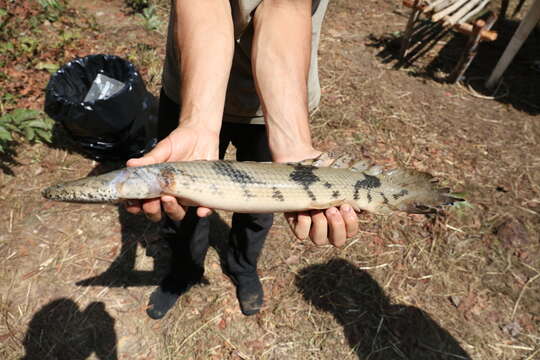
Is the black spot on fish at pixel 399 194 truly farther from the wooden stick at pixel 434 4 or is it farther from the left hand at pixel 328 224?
the wooden stick at pixel 434 4

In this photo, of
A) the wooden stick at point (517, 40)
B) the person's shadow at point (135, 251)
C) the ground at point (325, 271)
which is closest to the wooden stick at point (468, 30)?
the wooden stick at point (517, 40)

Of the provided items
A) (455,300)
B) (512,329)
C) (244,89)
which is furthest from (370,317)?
(244,89)

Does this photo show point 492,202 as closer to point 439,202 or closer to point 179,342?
point 439,202

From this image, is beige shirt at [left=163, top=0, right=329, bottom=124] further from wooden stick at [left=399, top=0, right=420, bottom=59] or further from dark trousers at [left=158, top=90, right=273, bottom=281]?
wooden stick at [left=399, top=0, right=420, bottom=59]

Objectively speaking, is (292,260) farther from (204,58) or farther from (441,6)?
(441,6)

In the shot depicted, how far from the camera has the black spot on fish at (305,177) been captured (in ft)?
9.73

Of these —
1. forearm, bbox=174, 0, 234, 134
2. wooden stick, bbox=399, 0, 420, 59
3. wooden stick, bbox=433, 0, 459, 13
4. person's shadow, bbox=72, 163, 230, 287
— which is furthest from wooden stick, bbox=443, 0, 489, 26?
person's shadow, bbox=72, 163, 230, 287

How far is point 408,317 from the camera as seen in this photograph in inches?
180

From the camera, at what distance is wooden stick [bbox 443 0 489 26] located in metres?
7.91

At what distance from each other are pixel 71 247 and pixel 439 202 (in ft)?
16.3

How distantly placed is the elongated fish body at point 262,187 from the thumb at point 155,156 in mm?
58

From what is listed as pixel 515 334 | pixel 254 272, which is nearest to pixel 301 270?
pixel 254 272

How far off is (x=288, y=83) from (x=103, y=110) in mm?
3728

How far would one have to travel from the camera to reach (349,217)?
3.00m
